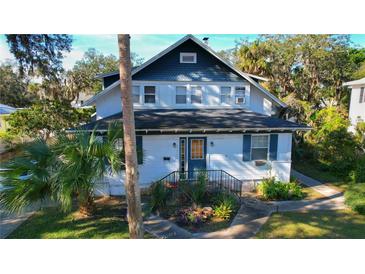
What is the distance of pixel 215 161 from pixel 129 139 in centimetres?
597

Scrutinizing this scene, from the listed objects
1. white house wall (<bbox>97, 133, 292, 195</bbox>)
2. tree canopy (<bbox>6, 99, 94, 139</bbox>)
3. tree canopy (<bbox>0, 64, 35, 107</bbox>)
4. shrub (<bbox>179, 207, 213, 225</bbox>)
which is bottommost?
shrub (<bbox>179, 207, 213, 225</bbox>)

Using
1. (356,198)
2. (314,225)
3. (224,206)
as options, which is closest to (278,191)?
(314,225)

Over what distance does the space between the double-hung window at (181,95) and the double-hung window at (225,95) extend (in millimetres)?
1992

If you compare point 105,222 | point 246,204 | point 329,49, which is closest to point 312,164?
point 246,204

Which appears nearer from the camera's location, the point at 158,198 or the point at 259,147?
the point at 158,198

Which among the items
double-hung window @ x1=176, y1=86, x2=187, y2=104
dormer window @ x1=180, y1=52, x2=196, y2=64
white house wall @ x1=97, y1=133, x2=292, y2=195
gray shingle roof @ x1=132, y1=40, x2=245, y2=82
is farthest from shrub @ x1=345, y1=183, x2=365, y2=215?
dormer window @ x1=180, y1=52, x2=196, y2=64

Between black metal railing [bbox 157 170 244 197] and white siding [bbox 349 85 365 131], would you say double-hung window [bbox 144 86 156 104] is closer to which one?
black metal railing [bbox 157 170 244 197]

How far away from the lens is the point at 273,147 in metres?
10.8

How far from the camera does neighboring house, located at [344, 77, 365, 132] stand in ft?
60.3

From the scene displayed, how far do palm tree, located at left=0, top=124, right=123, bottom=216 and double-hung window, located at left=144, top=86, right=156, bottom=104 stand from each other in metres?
5.26

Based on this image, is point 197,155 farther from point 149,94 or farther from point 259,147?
point 149,94

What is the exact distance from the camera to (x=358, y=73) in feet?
79.5

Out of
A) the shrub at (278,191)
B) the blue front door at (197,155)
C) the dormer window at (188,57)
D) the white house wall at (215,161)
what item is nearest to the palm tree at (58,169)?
the white house wall at (215,161)

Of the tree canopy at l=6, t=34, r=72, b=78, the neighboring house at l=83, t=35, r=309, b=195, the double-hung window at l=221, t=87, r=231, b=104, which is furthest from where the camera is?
the double-hung window at l=221, t=87, r=231, b=104
